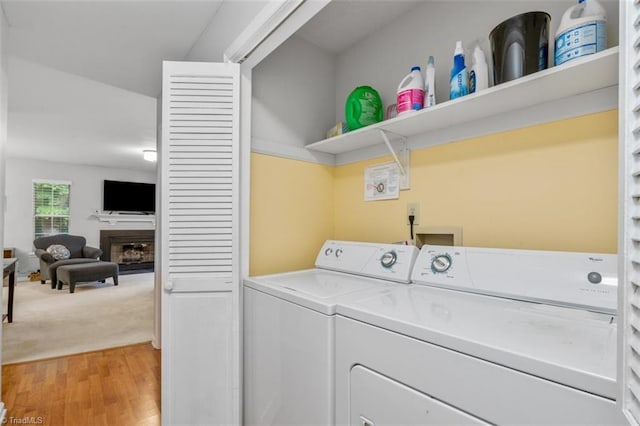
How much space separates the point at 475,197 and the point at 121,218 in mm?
7951

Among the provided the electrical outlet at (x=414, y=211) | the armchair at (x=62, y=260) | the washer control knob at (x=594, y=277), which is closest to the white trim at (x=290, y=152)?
the electrical outlet at (x=414, y=211)

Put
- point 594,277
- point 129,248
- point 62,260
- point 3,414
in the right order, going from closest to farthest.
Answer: point 594,277
point 3,414
point 62,260
point 129,248

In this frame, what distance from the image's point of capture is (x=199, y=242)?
63.1 inches

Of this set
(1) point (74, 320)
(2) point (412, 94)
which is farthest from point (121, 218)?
(2) point (412, 94)

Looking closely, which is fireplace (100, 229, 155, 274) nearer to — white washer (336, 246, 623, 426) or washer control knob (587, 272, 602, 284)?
white washer (336, 246, 623, 426)

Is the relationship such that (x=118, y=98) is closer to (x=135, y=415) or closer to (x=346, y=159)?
(x=346, y=159)

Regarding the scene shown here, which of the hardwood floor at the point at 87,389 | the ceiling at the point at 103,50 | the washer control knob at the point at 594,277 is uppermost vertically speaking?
the ceiling at the point at 103,50

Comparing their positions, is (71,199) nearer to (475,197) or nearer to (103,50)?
(103,50)

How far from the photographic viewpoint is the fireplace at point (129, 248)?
7.08 meters

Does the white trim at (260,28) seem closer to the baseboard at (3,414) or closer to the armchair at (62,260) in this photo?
the baseboard at (3,414)

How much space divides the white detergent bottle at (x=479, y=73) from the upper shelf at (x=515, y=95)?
74mm

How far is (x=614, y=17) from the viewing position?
3.71 ft

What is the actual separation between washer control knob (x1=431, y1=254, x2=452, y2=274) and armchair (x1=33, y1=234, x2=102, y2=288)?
6.16m

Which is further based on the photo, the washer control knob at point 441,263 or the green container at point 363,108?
the green container at point 363,108
